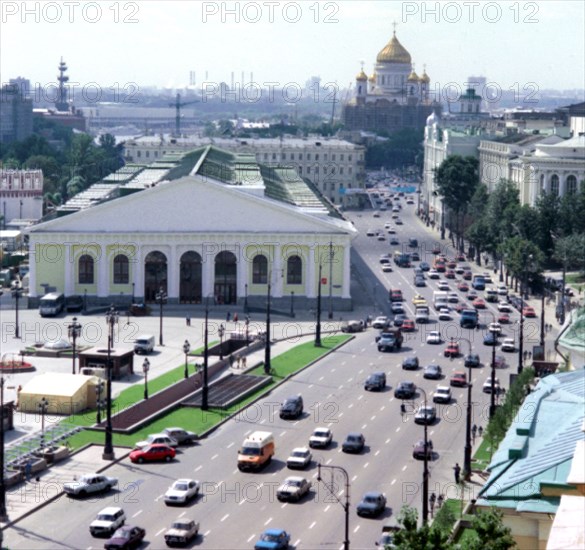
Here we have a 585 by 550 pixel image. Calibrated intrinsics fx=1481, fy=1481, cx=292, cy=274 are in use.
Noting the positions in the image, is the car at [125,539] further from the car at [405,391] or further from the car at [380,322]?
the car at [380,322]

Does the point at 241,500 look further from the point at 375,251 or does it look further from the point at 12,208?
the point at 12,208

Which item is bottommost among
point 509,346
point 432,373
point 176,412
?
point 509,346

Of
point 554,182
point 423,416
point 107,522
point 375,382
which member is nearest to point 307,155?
Result: point 554,182

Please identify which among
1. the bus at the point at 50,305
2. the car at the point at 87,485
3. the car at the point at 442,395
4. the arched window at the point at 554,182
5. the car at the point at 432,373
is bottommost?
the bus at the point at 50,305

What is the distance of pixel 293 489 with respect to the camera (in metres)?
39.7

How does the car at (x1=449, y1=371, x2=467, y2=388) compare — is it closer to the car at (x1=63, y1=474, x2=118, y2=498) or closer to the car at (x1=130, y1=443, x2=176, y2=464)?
the car at (x1=130, y1=443, x2=176, y2=464)

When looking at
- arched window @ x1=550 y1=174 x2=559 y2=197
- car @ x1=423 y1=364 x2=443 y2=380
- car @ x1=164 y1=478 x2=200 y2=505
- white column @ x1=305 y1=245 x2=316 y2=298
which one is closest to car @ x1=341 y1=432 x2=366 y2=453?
car @ x1=164 y1=478 x2=200 y2=505

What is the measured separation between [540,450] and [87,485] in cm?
1941

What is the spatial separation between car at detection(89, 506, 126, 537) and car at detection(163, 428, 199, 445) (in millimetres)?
9006

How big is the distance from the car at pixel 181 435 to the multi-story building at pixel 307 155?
341 ft

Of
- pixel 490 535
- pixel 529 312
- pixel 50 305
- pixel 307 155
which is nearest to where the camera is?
pixel 490 535

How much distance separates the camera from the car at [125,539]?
114 feet

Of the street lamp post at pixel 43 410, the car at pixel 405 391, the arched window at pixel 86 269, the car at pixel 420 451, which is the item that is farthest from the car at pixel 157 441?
the arched window at pixel 86 269

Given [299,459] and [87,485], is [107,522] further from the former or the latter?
[299,459]
